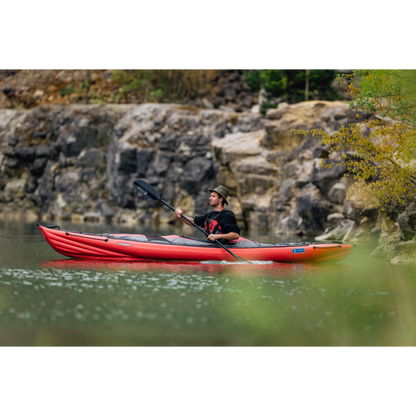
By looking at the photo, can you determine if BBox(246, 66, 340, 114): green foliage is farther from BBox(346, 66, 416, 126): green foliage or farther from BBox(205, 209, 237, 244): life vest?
BBox(205, 209, 237, 244): life vest

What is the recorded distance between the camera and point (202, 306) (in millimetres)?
5836

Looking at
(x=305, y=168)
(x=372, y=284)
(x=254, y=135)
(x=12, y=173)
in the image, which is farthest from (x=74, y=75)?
(x=372, y=284)

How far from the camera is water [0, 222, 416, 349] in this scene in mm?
4574

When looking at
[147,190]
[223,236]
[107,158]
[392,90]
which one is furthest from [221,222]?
[107,158]

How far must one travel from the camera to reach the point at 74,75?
137 ft

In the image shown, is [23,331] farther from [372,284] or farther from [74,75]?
[74,75]

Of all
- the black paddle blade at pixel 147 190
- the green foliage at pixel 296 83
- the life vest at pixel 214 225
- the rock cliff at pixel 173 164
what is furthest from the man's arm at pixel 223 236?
the green foliage at pixel 296 83

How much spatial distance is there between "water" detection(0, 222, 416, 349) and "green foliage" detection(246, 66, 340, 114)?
22.3m

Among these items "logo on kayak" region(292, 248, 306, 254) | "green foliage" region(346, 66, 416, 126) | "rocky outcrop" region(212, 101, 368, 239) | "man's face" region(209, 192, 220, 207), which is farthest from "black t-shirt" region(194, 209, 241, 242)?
"rocky outcrop" region(212, 101, 368, 239)

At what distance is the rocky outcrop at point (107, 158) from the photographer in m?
30.3

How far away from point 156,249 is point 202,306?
352 centimetres

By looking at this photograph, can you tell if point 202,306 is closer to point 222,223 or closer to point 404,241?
point 222,223

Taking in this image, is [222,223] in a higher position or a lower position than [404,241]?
higher
